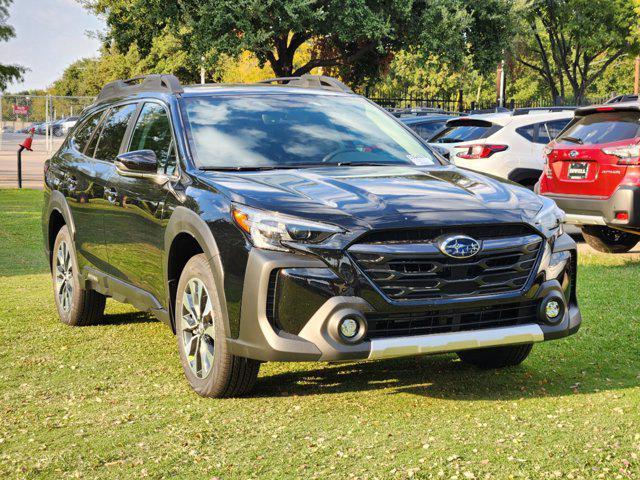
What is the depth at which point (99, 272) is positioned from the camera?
712 centimetres

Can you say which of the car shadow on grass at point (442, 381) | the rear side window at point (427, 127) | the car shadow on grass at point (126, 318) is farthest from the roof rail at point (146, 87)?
the rear side window at point (427, 127)

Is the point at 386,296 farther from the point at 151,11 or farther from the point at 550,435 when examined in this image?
the point at 151,11

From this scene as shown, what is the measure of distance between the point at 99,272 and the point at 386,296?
2928 mm

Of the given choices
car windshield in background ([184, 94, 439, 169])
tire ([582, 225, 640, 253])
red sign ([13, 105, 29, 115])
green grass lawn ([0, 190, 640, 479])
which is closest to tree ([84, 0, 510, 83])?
red sign ([13, 105, 29, 115])

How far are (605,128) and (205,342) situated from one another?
6.93 m

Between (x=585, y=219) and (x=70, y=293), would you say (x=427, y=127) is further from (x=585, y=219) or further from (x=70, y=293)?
(x=70, y=293)

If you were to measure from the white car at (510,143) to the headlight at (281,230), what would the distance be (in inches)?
366

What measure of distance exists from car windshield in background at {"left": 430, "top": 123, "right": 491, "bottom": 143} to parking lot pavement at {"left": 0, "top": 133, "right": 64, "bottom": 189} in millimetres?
13175

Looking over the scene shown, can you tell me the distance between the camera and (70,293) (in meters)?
7.84

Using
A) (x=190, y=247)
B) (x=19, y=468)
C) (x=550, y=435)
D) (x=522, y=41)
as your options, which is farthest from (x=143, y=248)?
(x=522, y=41)

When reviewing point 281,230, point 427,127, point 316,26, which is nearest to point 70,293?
point 281,230

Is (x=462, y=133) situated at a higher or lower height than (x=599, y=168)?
higher

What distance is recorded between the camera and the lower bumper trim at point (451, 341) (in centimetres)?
489

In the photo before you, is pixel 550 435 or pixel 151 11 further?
pixel 151 11
